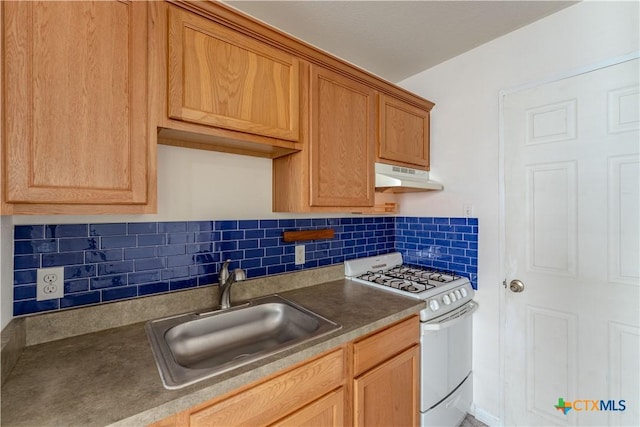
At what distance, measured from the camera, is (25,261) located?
1016mm

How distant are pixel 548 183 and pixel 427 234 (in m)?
0.83

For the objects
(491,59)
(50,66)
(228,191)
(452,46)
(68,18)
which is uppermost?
(452,46)

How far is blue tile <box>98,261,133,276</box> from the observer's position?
1.16 m

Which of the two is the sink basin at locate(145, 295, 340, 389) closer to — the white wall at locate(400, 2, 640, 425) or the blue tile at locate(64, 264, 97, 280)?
the blue tile at locate(64, 264, 97, 280)

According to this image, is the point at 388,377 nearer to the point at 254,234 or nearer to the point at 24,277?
the point at 254,234

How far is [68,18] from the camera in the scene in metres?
0.87

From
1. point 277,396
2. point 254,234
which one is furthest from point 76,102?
point 277,396

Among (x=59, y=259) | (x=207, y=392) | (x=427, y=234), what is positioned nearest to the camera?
(x=207, y=392)

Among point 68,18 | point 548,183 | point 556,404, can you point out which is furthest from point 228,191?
point 556,404

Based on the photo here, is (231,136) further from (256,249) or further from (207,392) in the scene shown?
(207,392)

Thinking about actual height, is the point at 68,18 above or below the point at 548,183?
above

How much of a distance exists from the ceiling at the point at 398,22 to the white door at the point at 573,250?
44 cm

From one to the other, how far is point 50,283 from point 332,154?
1359 millimetres

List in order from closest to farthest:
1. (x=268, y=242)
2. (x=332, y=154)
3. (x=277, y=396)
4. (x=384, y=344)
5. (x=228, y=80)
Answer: (x=277, y=396), (x=228, y=80), (x=384, y=344), (x=332, y=154), (x=268, y=242)
